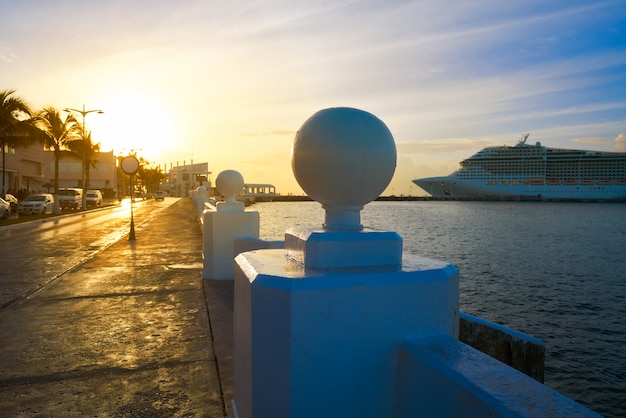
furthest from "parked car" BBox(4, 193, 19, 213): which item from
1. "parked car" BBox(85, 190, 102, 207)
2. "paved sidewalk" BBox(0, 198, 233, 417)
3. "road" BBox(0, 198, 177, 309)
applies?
"paved sidewalk" BBox(0, 198, 233, 417)

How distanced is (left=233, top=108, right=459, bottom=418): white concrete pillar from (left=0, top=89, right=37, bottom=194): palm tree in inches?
1175

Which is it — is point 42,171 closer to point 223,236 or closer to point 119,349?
point 223,236

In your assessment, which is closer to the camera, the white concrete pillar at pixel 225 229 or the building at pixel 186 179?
the white concrete pillar at pixel 225 229

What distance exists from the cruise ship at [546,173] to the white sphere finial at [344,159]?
12032 centimetres

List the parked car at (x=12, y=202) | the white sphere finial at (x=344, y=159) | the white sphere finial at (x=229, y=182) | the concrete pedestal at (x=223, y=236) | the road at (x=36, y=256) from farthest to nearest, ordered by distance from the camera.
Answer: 1. the parked car at (x=12, y=202)
2. the white sphere finial at (x=229, y=182)
3. the concrete pedestal at (x=223, y=236)
4. the road at (x=36, y=256)
5. the white sphere finial at (x=344, y=159)

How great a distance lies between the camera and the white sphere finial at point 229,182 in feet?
23.0

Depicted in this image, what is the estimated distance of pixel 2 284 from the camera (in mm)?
6344

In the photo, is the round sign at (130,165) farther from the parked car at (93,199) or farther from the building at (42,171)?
the parked car at (93,199)

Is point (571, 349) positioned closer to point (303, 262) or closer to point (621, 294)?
point (621, 294)

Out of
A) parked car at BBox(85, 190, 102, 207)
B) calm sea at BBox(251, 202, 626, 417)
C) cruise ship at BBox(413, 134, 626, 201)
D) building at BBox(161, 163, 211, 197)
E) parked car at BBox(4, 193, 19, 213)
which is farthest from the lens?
building at BBox(161, 163, 211, 197)

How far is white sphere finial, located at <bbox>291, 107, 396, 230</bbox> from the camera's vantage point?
2.08 m

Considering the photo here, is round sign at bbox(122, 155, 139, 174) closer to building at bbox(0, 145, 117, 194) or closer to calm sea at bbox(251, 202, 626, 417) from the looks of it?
Result: calm sea at bbox(251, 202, 626, 417)

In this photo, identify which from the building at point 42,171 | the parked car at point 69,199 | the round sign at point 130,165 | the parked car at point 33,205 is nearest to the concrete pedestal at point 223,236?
the round sign at point 130,165

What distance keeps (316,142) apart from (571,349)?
10.4 meters
